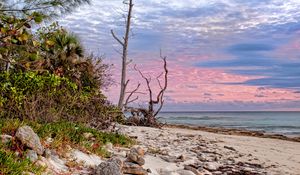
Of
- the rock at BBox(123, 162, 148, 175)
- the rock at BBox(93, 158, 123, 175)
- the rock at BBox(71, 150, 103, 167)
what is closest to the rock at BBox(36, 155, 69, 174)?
the rock at BBox(71, 150, 103, 167)

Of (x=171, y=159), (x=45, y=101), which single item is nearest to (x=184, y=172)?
(x=171, y=159)

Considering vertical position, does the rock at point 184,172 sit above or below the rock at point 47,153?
below

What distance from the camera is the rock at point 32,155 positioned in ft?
20.4

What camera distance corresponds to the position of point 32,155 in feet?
20.6

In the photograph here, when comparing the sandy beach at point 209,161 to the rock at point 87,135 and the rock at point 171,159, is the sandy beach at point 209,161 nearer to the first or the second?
the rock at point 171,159

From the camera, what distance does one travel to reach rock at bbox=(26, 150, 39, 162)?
622cm

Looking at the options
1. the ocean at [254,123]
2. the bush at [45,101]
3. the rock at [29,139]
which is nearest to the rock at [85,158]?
the rock at [29,139]

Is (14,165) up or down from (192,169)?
up

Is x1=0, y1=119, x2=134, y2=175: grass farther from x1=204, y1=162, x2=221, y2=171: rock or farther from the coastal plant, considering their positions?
x1=204, y1=162, x2=221, y2=171: rock

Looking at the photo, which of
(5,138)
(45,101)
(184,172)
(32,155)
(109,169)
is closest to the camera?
(32,155)

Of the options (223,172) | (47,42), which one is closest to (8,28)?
(47,42)

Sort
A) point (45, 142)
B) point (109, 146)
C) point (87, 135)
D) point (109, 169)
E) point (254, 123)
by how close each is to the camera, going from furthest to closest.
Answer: point (254, 123), point (109, 146), point (87, 135), point (45, 142), point (109, 169)

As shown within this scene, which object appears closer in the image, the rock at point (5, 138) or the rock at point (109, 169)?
the rock at point (109, 169)

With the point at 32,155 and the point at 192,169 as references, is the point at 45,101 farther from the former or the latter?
the point at 32,155
